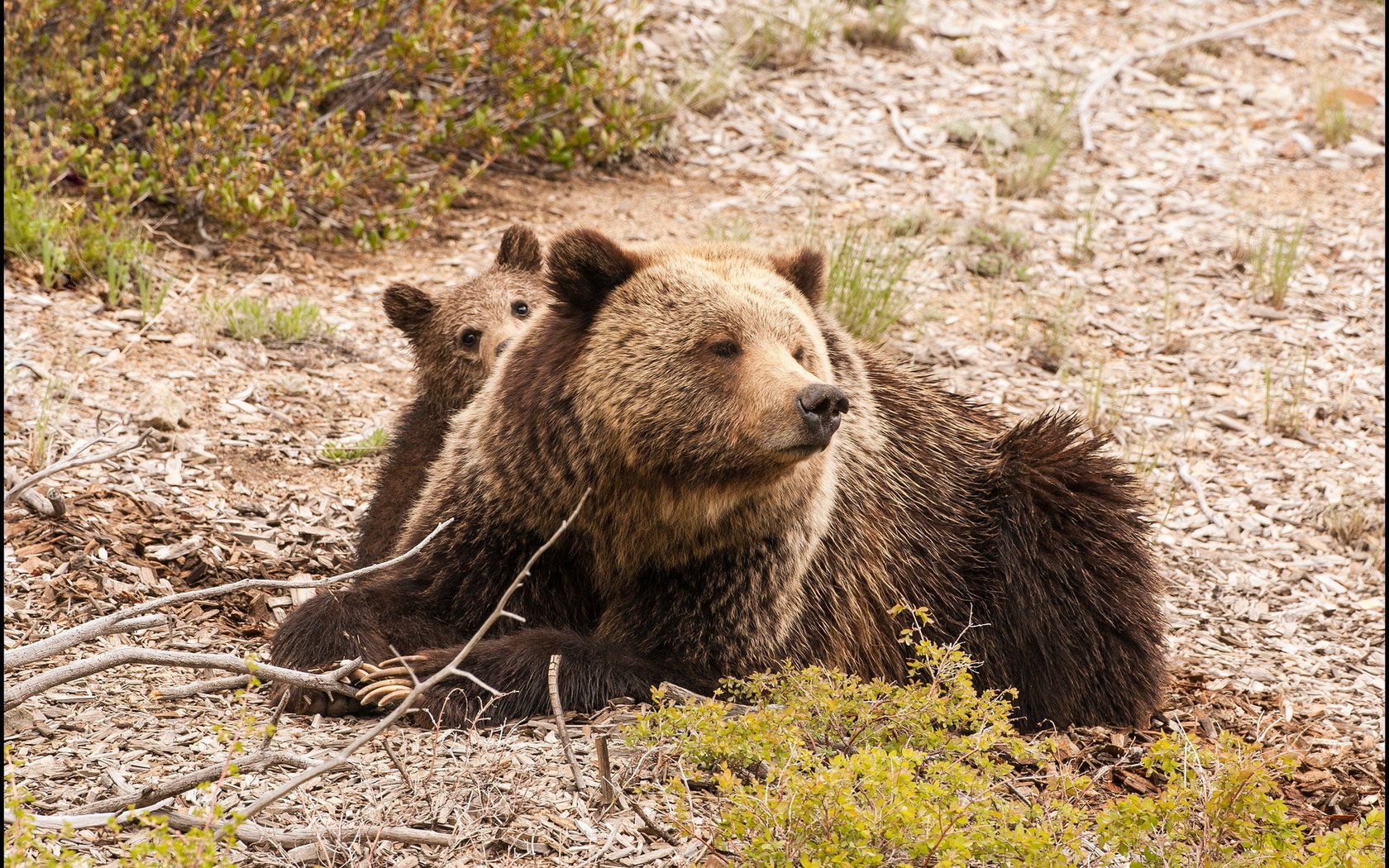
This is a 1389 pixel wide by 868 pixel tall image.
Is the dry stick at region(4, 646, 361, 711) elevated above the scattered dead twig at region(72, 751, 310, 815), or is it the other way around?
the dry stick at region(4, 646, 361, 711)

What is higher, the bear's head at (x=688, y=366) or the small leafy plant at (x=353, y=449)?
the bear's head at (x=688, y=366)

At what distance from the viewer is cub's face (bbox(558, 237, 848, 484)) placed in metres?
3.46

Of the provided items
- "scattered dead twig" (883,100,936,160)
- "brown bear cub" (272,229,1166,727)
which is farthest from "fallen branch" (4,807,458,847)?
"scattered dead twig" (883,100,936,160)

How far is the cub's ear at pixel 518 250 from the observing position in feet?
17.9

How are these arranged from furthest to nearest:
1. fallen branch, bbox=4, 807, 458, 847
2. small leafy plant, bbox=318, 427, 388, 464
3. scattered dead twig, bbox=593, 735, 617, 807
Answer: small leafy plant, bbox=318, 427, 388, 464 → scattered dead twig, bbox=593, 735, 617, 807 → fallen branch, bbox=4, 807, 458, 847

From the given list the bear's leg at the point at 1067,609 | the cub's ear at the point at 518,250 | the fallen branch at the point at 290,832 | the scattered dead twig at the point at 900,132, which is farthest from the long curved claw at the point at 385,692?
the scattered dead twig at the point at 900,132

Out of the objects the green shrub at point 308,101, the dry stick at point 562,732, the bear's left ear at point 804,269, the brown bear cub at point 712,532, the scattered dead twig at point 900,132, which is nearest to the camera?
the dry stick at point 562,732

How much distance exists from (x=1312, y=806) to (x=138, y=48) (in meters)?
6.03

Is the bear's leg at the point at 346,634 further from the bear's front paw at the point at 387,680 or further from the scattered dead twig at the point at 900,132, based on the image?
the scattered dead twig at the point at 900,132

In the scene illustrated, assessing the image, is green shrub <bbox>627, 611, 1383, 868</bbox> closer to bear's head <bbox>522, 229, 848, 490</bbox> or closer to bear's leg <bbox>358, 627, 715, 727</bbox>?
bear's leg <bbox>358, 627, 715, 727</bbox>

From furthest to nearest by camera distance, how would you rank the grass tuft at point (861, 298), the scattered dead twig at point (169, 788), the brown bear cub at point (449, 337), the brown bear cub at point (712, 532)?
the grass tuft at point (861, 298) → the brown bear cub at point (449, 337) → the brown bear cub at point (712, 532) → the scattered dead twig at point (169, 788)

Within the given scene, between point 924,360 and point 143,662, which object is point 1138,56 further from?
point 143,662

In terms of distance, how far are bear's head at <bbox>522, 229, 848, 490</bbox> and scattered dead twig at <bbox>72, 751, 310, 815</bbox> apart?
4.18 feet

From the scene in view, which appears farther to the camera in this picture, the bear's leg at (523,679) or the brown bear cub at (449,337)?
the brown bear cub at (449,337)
